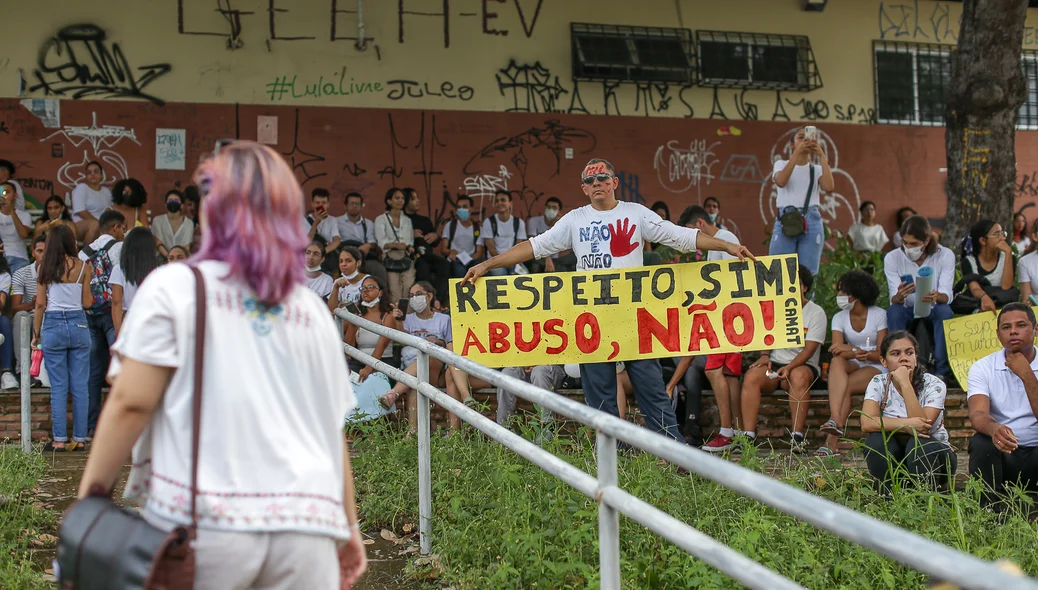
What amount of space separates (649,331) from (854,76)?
10.4 meters

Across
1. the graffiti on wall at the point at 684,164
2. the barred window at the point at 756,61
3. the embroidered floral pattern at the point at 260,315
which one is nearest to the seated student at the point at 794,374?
the embroidered floral pattern at the point at 260,315

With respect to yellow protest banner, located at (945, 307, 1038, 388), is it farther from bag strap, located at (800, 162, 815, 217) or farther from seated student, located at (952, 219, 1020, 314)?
bag strap, located at (800, 162, 815, 217)

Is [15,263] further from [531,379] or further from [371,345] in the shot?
[531,379]

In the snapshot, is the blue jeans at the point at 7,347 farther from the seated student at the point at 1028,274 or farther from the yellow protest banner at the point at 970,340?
the seated student at the point at 1028,274

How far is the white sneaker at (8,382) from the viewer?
8883 mm

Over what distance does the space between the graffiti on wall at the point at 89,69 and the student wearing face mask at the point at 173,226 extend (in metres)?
1.94

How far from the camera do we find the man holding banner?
6.66 metres

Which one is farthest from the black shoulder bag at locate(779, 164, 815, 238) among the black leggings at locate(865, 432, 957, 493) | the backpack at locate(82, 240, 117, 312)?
the backpack at locate(82, 240, 117, 312)

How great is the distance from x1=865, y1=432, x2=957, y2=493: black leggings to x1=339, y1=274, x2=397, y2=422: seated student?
318 cm

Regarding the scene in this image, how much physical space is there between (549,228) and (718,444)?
16.1 feet

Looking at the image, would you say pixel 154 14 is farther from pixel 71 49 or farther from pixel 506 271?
pixel 506 271

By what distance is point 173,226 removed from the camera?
12.1m

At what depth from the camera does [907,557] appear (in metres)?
1.90

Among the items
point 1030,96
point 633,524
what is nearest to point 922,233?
point 633,524
